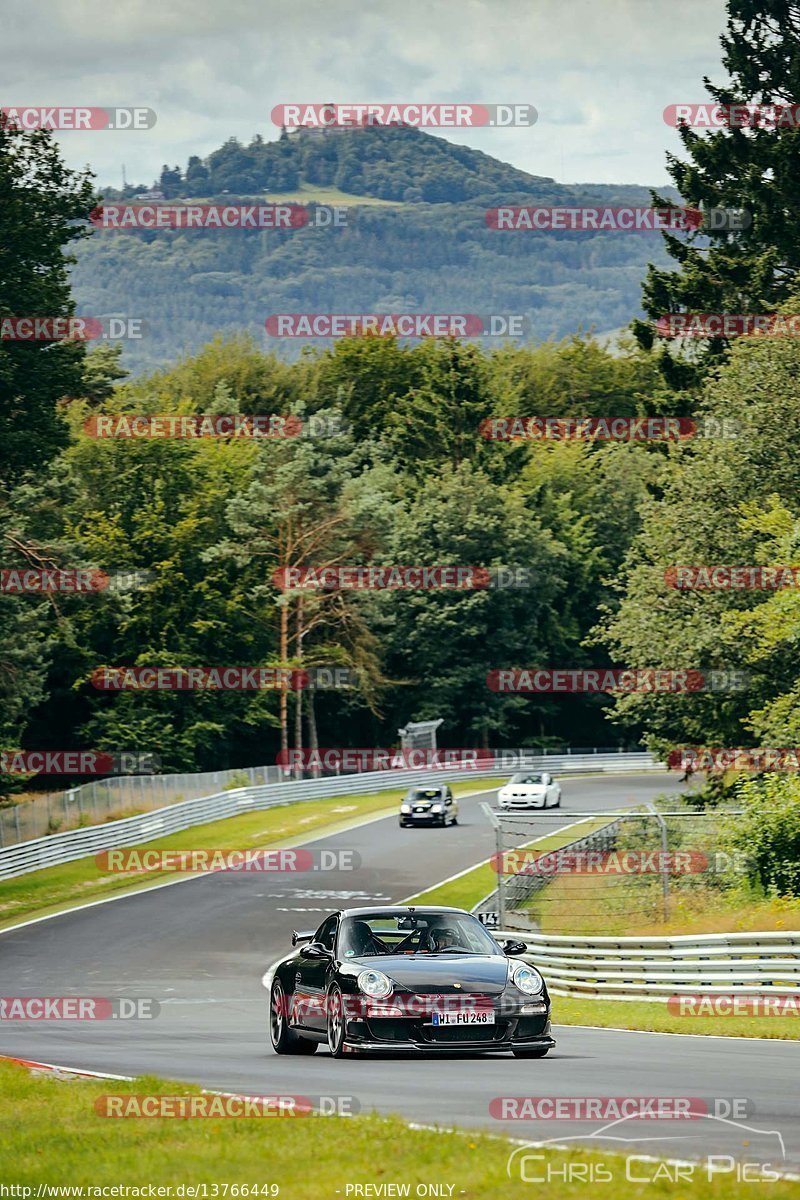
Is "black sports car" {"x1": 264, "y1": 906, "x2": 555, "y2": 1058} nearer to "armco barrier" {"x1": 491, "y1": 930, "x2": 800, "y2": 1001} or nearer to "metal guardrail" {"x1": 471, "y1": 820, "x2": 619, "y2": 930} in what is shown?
"armco barrier" {"x1": 491, "y1": 930, "x2": 800, "y2": 1001}

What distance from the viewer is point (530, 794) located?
6091 centimetres

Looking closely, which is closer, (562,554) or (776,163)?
(776,163)

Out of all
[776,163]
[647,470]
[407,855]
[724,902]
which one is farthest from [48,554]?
[647,470]

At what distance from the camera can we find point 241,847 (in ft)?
172

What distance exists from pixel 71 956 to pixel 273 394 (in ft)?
252

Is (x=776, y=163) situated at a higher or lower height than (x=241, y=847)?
higher

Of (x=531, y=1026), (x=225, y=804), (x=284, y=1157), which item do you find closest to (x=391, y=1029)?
(x=531, y=1026)

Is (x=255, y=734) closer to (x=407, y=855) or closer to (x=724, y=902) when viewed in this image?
(x=407, y=855)

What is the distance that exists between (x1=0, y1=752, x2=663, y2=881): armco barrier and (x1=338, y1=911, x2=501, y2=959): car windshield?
3057cm

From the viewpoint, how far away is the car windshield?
49.1 feet

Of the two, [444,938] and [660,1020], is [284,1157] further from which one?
[660,1020]

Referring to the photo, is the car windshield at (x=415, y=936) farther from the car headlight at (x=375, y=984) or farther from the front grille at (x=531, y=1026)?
the front grille at (x=531, y=1026)

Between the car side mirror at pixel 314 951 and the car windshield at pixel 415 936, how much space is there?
165mm

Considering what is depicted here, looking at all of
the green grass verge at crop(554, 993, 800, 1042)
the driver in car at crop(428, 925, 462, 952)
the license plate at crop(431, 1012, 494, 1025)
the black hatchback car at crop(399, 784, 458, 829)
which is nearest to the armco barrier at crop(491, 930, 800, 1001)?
the green grass verge at crop(554, 993, 800, 1042)
